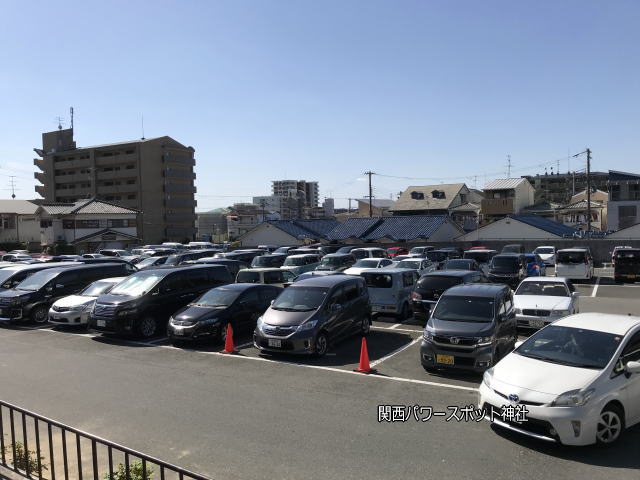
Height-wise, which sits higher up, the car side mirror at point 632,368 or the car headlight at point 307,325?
the car side mirror at point 632,368

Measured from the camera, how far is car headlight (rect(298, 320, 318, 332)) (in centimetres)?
1077

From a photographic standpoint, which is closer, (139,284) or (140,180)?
(139,284)

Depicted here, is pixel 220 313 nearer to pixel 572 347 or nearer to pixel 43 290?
pixel 43 290

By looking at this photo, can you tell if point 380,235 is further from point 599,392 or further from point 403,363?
point 599,392

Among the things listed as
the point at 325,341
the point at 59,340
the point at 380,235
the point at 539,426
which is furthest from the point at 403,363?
the point at 380,235

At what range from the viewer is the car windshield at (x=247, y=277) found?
Result: 19.1 metres

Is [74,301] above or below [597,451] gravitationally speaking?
above

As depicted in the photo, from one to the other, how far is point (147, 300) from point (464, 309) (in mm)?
8545

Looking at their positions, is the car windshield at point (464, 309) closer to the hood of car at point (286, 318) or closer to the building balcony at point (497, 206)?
the hood of car at point (286, 318)

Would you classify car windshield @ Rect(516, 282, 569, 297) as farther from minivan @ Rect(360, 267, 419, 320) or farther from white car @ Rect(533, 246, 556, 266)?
white car @ Rect(533, 246, 556, 266)

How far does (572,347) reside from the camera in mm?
7117

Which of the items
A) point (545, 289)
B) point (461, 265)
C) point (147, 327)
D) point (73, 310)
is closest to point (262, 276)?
point (147, 327)

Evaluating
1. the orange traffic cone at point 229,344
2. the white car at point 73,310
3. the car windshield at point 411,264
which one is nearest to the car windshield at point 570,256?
the car windshield at point 411,264

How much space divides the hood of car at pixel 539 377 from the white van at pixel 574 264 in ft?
69.7
